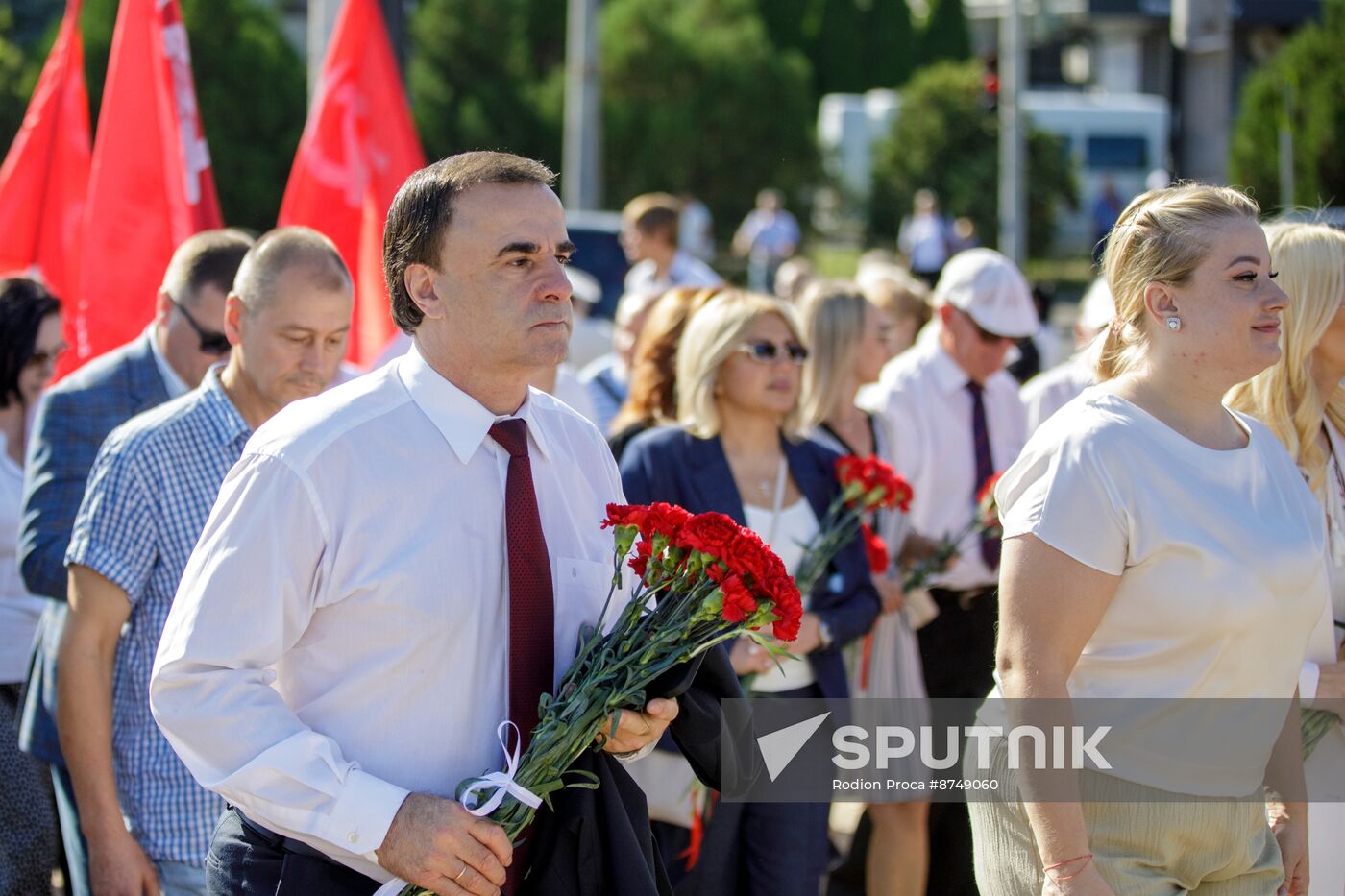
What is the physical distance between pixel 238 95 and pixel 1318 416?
2204 centimetres

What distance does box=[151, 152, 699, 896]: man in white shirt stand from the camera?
254 centimetres

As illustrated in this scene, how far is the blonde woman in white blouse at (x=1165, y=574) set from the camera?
305cm

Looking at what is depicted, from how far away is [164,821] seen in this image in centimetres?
368

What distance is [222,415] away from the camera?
3.79 metres

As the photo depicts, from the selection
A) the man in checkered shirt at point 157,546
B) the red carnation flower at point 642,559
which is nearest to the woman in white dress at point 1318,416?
the red carnation flower at point 642,559

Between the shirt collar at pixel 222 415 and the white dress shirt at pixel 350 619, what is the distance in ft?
3.46

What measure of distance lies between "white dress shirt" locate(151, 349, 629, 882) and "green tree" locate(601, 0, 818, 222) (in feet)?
95.5

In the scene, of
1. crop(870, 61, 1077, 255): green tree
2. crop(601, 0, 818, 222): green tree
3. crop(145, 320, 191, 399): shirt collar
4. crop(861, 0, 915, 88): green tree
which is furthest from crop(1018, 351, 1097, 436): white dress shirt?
crop(861, 0, 915, 88): green tree

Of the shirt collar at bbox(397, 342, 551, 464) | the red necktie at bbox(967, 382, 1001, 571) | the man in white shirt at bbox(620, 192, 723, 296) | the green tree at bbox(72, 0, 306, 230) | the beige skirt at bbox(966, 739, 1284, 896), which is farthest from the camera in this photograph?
the green tree at bbox(72, 0, 306, 230)

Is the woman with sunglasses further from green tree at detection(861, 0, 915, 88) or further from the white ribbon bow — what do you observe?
green tree at detection(861, 0, 915, 88)

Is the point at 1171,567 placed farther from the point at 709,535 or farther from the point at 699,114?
the point at 699,114

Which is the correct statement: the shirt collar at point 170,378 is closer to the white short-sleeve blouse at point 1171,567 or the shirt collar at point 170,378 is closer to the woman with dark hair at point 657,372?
the woman with dark hair at point 657,372

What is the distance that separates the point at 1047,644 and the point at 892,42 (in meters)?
49.5

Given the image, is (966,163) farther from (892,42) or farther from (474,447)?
(474,447)
